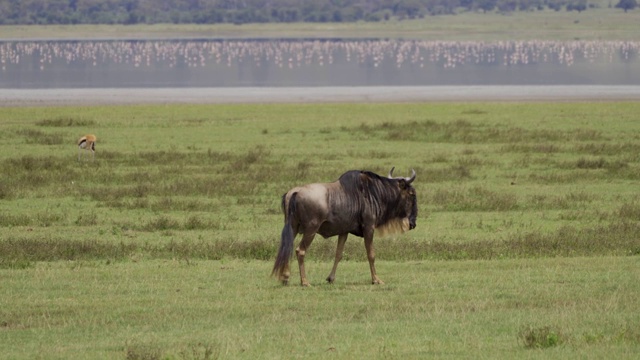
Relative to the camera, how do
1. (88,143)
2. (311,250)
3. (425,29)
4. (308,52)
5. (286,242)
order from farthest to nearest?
(425,29), (308,52), (88,143), (311,250), (286,242)

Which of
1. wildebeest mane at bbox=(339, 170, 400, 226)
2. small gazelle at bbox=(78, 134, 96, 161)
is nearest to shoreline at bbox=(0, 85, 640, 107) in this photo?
small gazelle at bbox=(78, 134, 96, 161)

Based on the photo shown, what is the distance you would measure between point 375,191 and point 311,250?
2.83m

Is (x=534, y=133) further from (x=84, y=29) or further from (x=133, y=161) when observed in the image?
(x=84, y=29)

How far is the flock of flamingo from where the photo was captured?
105 m

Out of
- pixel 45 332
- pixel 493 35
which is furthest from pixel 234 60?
pixel 45 332

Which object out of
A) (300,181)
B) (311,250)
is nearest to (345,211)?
(311,250)

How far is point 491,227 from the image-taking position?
17891mm

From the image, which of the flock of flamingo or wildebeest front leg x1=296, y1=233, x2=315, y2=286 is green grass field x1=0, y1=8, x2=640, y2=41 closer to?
the flock of flamingo

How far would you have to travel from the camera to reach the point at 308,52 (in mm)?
123750

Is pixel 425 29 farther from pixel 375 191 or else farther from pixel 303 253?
pixel 303 253

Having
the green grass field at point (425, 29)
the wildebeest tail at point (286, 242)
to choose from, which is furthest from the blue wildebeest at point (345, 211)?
the green grass field at point (425, 29)

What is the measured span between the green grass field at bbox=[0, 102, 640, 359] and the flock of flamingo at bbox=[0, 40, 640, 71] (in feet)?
221

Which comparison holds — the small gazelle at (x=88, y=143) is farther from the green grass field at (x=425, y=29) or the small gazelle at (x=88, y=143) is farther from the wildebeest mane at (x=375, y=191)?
the green grass field at (x=425, y=29)

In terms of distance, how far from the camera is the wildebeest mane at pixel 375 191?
41.5ft
